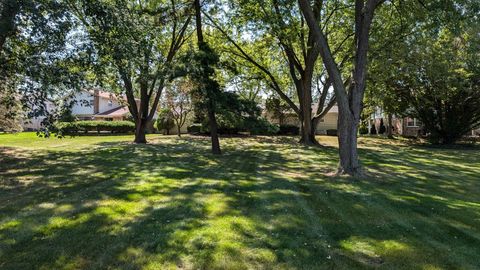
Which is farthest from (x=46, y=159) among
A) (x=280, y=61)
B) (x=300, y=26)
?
(x=280, y=61)

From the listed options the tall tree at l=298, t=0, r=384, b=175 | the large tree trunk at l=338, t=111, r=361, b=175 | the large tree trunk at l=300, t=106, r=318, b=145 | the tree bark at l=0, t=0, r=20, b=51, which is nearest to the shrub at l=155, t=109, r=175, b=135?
the large tree trunk at l=300, t=106, r=318, b=145

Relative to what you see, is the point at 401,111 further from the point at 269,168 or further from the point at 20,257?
the point at 20,257

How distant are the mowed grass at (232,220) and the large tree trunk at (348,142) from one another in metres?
0.57

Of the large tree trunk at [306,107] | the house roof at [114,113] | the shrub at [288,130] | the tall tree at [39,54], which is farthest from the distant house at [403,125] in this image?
the tall tree at [39,54]

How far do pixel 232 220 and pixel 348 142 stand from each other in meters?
5.29

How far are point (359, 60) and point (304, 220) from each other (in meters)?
5.83

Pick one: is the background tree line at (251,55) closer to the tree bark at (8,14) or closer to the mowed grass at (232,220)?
the tree bark at (8,14)

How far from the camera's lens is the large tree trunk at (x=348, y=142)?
9570 millimetres

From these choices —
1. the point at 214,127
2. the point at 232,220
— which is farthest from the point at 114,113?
the point at 232,220

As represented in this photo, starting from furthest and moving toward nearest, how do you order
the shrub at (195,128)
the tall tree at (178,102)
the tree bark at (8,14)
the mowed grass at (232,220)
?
the shrub at (195,128)
the tall tree at (178,102)
the tree bark at (8,14)
the mowed grass at (232,220)

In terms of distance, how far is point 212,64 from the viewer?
1400 cm

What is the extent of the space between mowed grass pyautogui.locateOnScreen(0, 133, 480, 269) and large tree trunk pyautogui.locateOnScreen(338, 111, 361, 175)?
0.57 meters

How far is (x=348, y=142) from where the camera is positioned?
9586 mm

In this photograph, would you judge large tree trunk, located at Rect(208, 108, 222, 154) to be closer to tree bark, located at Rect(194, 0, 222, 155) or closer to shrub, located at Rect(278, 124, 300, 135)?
tree bark, located at Rect(194, 0, 222, 155)
